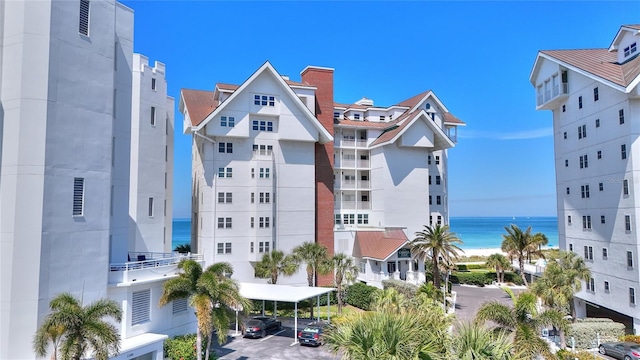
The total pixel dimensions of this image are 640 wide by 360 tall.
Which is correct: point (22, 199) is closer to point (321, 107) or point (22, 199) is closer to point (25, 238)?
point (25, 238)

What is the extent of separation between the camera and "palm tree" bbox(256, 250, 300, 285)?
36.2 meters

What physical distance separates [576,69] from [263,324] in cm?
3100

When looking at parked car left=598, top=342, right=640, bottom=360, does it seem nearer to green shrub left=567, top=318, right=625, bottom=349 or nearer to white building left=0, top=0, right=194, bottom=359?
green shrub left=567, top=318, right=625, bottom=349

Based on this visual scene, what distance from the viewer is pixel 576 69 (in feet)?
114

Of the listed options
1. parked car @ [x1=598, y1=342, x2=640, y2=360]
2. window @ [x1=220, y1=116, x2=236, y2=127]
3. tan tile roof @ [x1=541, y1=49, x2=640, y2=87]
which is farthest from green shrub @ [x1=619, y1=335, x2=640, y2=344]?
window @ [x1=220, y1=116, x2=236, y2=127]

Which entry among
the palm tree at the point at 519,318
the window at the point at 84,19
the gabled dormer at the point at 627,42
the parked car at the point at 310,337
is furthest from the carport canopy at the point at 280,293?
the gabled dormer at the point at 627,42

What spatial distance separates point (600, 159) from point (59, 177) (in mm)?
35724

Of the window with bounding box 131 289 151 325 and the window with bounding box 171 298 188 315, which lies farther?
the window with bounding box 171 298 188 315

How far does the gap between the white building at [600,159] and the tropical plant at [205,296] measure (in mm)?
26798

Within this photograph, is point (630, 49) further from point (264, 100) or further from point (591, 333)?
point (264, 100)

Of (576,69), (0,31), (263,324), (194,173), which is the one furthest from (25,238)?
(576,69)

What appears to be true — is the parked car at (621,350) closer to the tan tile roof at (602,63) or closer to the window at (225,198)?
the tan tile roof at (602,63)

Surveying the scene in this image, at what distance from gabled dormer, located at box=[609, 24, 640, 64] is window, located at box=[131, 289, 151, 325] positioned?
37.1 m

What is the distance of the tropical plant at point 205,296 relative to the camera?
20328mm
